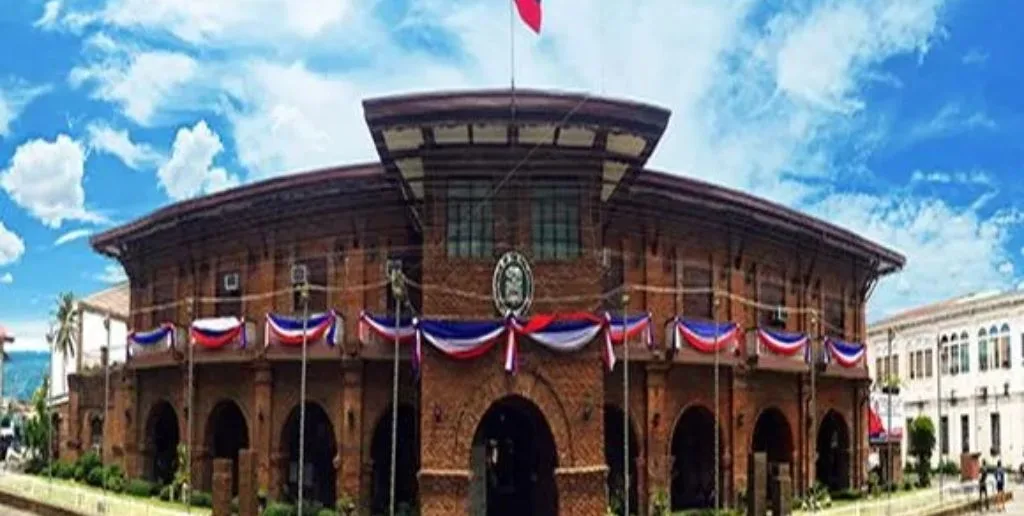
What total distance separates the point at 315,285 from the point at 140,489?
33.2ft

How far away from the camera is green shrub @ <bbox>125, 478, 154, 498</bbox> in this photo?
40000 millimetres

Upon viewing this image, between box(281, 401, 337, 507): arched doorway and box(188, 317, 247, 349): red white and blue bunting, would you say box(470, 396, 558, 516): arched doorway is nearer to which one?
box(281, 401, 337, 507): arched doorway

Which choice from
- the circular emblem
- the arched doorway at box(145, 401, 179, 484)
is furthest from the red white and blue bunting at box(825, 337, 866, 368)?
the arched doorway at box(145, 401, 179, 484)

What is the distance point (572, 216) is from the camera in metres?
29.9

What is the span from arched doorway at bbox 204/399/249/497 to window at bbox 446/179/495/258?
37.0 feet

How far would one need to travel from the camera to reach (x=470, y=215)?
29.7 m

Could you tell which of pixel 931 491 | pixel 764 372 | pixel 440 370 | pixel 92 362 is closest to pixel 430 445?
pixel 440 370

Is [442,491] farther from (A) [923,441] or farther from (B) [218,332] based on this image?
(A) [923,441]

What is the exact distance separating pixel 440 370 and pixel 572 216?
4.76 metres

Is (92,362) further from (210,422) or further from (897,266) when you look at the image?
(897,266)

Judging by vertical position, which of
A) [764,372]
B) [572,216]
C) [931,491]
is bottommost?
[931,491]

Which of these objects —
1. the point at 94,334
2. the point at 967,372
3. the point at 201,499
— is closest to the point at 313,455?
the point at 201,499

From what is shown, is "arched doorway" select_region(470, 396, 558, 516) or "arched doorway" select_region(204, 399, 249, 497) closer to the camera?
"arched doorway" select_region(470, 396, 558, 516)

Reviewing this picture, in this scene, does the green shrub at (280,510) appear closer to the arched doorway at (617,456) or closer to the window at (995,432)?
the arched doorway at (617,456)
